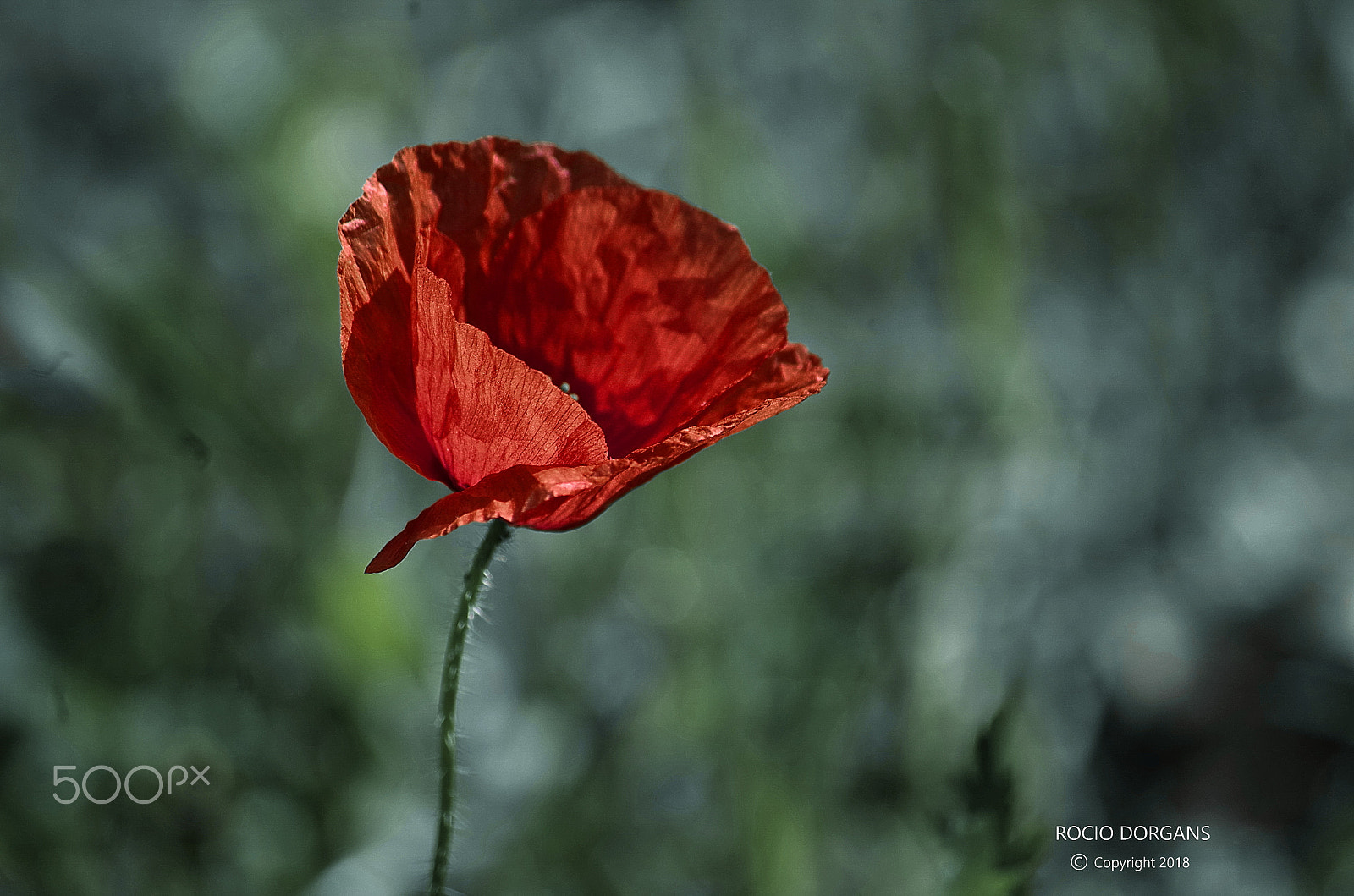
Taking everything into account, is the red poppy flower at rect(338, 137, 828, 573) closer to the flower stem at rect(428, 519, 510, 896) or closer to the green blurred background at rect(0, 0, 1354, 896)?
the flower stem at rect(428, 519, 510, 896)

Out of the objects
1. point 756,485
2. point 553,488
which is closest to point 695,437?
point 553,488

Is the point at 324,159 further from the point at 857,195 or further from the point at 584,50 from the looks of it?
the point at 857,195

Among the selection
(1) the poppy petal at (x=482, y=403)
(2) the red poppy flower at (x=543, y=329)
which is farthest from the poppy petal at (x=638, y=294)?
(1) the poppy petal at (x=482, y=403)

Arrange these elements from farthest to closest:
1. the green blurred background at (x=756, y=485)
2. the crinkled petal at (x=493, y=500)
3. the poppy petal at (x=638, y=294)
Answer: the green blurred background at (x=756, y=485) < the poppy petal at (x=638, y=294) < the crinkled petal at (x=493, y=500)

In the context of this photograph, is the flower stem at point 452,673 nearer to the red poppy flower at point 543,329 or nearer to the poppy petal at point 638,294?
the red poppy flower at point 543,329

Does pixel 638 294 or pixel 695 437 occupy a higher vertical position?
pixel 638 294

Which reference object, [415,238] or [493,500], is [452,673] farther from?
[415,238]
